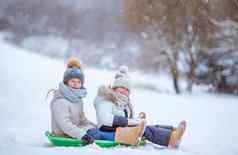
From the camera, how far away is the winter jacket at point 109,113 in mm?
3617

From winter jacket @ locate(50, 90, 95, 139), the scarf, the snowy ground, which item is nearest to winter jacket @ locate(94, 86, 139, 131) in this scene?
the scarf

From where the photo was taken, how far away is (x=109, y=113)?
143 inches

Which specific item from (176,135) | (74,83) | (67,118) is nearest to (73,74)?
(74,83)

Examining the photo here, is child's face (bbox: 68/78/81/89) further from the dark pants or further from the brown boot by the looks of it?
the dark pants

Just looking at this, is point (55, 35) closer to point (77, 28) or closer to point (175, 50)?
point (77, 28)

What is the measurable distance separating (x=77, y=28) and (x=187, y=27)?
11.1 feet

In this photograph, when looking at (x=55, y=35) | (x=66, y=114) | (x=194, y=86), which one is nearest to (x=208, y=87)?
(x=194, y=86)

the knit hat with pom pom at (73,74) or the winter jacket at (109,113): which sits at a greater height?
the knit hat with pom pom at (73,74)

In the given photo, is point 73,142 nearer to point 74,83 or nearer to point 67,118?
point 67,118

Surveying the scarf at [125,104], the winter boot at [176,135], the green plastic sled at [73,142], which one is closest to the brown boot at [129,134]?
the green plastic sled at [73,142]

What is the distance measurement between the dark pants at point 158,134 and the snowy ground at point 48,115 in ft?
0.27

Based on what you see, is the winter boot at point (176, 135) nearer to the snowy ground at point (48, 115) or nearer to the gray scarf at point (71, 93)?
the snowy ground at point (48, 115)

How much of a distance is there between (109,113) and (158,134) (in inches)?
15.4

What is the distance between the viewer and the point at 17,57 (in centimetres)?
933
